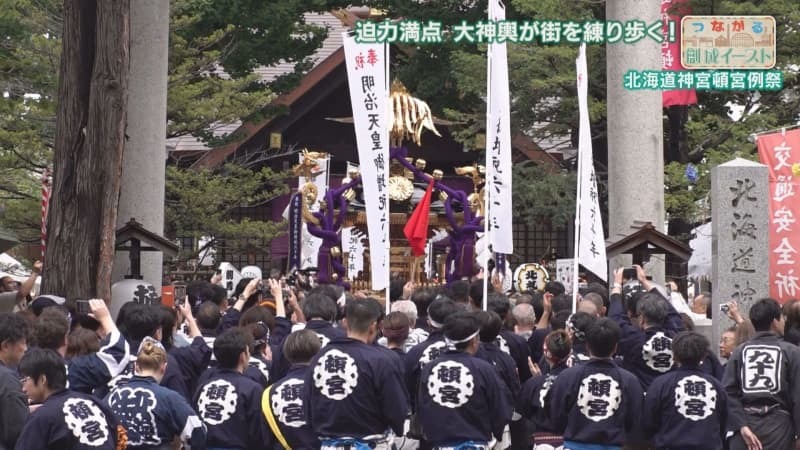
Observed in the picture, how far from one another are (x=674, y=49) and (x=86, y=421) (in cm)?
1287

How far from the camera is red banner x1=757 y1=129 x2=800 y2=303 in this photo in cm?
1239

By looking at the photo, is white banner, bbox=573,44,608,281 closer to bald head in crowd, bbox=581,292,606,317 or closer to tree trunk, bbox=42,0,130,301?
bald head in crowd, bbox=581,292,606,317

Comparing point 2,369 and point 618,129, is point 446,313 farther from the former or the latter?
point 618,129

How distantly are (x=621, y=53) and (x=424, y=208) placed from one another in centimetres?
347

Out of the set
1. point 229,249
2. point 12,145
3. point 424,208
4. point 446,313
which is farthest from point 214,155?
point 446,313

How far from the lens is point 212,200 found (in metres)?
21.3

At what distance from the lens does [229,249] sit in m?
25.3

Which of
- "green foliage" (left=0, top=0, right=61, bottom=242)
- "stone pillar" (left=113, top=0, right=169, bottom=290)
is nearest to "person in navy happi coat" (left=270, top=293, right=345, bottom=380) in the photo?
"stone pillar" (left=113, top=0, right=169, bottom=290)

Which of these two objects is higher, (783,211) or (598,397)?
(783,211)

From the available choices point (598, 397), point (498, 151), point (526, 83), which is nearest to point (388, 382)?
point (598, 397)

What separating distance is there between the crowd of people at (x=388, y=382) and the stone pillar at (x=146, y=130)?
6.21m

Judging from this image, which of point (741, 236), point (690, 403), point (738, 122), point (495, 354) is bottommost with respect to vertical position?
point (690, 403)

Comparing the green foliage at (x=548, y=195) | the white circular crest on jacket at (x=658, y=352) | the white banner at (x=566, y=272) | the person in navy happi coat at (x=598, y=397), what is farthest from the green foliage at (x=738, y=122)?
the person in navy happi coat at (x=598, y=397)

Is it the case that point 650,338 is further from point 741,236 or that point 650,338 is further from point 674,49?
point 674,49
